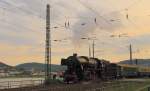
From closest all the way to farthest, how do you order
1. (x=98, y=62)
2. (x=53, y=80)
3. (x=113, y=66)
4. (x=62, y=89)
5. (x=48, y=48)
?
(x=62, y=89), (x=48, y=48), (x=53, y=80), (x=98, y=62), (x=113, y=66)

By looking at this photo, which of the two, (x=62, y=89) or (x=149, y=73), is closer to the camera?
(x=62, y=89)

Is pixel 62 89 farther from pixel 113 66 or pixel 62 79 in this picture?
pixel 113 66

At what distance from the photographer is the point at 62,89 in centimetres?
4169

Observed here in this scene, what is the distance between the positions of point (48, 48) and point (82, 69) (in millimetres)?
6601

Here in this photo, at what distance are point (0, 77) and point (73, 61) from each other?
2472 inches

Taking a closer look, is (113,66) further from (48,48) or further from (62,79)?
(48,48)

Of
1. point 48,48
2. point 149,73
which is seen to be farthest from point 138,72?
point 48,48

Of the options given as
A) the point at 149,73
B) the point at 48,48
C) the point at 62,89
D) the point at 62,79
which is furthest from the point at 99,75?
the point at 149,73

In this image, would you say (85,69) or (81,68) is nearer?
(81,68)

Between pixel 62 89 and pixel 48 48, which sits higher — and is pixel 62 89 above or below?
below

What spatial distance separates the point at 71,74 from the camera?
2379 inches

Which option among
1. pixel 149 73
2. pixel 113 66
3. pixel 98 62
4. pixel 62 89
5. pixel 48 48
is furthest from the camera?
pixel 149 73

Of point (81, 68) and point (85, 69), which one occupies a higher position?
point (81, 68)

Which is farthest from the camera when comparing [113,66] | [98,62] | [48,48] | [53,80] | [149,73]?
[149,73]
